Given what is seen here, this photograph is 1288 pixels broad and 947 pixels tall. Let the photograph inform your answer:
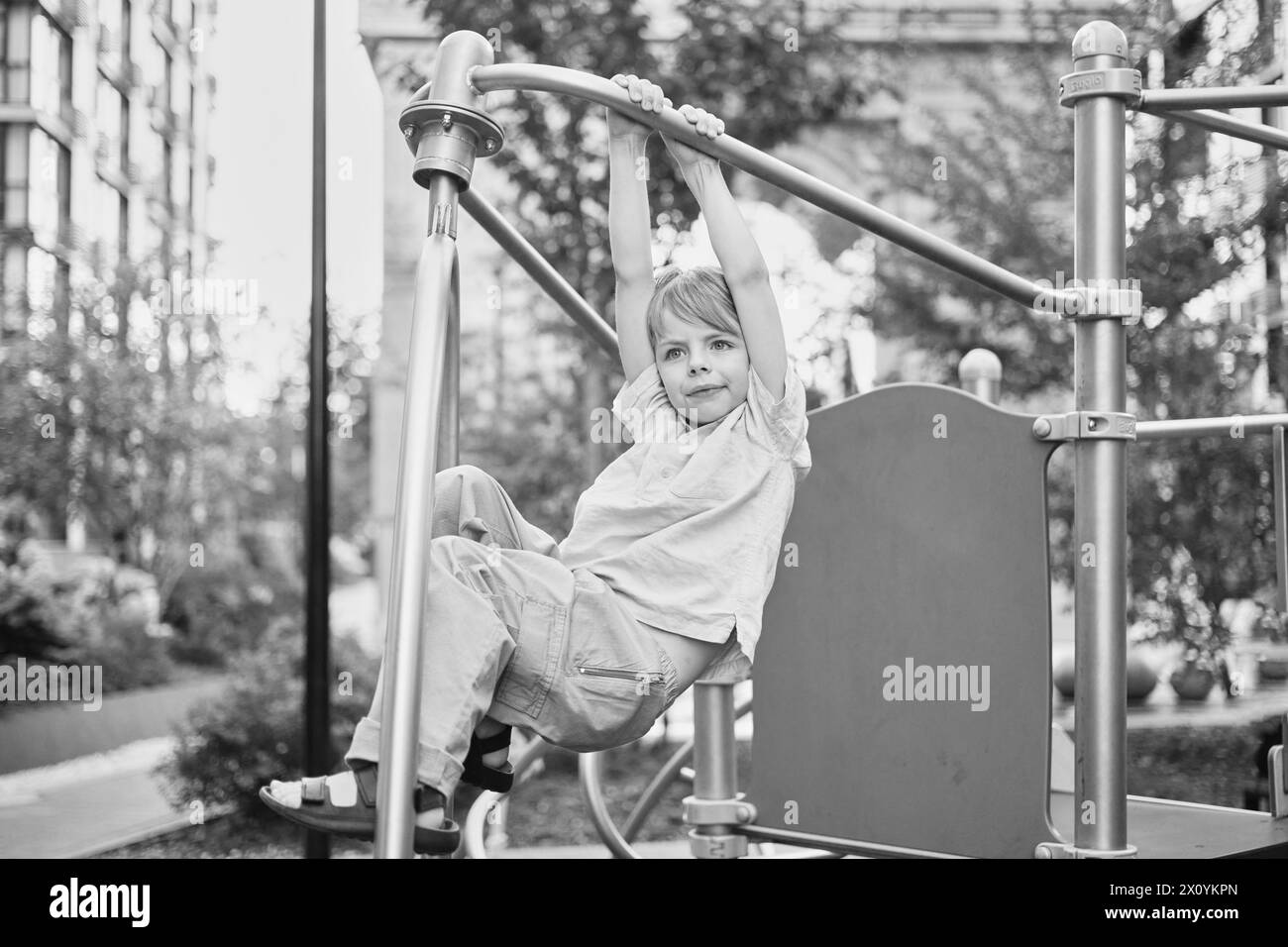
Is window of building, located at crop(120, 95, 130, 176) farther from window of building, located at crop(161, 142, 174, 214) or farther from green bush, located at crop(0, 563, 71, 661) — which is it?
green bush, located at crop(0, 563, 71, 661)

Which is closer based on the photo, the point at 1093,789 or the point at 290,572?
the point at 1093,789

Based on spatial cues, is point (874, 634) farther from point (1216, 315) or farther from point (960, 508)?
point (1216, 315)

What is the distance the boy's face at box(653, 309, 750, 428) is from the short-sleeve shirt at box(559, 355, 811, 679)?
0.07 feet

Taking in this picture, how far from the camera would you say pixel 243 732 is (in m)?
5.00

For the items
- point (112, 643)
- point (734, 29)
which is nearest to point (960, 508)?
point (734, 29)

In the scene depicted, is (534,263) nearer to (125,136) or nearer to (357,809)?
(357,809)

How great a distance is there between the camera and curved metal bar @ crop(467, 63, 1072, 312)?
1620 mm

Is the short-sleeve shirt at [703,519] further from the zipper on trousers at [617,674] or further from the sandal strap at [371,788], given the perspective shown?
the sandal strap at [371,788]

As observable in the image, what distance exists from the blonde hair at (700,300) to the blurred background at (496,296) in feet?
9.18

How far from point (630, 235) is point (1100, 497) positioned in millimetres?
777

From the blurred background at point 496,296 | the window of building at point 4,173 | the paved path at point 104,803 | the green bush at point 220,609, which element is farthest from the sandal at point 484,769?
the window of building at point 4,173

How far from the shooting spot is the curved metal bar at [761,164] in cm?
162

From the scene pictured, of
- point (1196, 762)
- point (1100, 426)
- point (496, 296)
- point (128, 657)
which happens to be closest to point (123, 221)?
point (128, 657)
